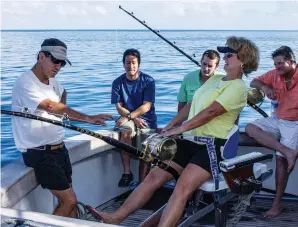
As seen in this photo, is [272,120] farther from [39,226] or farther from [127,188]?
[39,226]

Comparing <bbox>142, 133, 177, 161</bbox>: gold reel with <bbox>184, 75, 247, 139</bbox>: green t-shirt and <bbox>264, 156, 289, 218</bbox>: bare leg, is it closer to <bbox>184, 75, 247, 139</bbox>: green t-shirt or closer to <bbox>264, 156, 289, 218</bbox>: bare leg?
<bbox>184, 75, 247, 139</bbox>: green t-shirt

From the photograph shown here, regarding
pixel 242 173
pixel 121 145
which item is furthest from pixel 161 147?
pixel 242 173

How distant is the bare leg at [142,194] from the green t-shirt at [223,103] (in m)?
0.30

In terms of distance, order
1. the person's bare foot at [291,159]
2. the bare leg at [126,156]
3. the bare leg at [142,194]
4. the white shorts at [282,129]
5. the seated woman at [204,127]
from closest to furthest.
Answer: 1. the seated woman at [204,127]
2. the bare leg at [142,194]
3. the person's bare foot at [291,159]
4. the white shorts at [282,129]
5. the bare leg at [126,156]

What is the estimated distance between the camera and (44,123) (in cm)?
309

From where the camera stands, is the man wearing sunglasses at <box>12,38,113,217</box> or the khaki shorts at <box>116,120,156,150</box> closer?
the man wearing sunglasses at <box>12,38,113,217</box>

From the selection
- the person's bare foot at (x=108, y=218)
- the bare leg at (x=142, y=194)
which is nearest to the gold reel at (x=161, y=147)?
the bare leg at (x=142, y=194)

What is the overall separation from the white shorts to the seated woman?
2.72 feet

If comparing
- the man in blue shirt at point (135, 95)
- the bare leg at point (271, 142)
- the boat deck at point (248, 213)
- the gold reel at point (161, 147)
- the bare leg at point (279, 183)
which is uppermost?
the man in blue shirt at point (135, 95)

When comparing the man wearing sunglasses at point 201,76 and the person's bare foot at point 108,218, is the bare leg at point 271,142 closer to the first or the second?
the man wearing sunglasses at point 201,76

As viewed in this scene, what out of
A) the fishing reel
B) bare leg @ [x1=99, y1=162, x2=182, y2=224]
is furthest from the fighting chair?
the fishing reel

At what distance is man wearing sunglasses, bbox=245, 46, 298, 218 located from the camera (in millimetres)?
3754

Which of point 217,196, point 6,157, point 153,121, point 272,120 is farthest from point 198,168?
point 6,157

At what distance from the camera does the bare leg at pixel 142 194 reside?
10.0 ft
